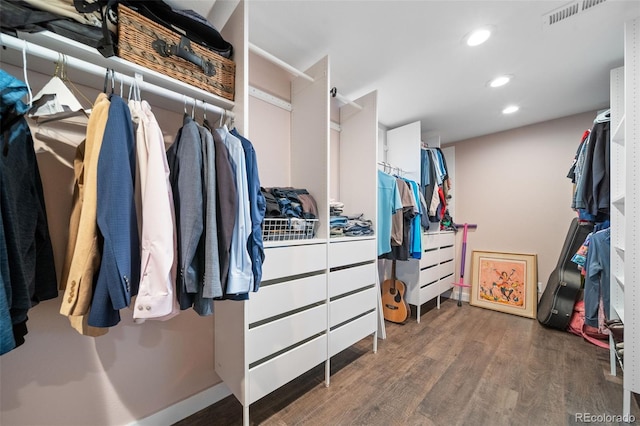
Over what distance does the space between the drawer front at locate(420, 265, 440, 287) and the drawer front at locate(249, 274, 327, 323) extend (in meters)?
1.56

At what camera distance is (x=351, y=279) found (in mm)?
1779

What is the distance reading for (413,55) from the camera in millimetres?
1748

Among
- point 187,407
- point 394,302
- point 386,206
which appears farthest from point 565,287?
point 187,407

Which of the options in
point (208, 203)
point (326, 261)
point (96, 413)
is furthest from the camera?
point (326, 261)

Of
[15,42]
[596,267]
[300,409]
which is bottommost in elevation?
[300,409]

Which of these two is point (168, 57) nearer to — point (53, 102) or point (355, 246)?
point (53, 102)

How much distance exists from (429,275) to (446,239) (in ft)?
2.14

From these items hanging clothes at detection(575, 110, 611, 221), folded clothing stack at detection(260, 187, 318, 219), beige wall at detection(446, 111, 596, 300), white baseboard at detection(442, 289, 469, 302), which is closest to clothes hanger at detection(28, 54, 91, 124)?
folded clothing stack at detection(260, 187, 318, 219)

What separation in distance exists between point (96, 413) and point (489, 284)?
383cm

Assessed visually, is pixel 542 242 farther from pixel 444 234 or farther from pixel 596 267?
pixel 596 267

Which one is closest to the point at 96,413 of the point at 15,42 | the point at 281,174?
the point at 15,42

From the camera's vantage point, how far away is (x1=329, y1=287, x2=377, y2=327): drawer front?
1.66 meters

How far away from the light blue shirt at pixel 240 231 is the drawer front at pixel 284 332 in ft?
1.21

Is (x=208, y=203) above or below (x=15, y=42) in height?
below
